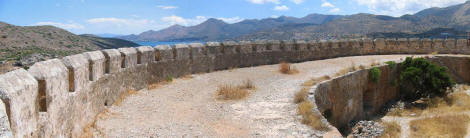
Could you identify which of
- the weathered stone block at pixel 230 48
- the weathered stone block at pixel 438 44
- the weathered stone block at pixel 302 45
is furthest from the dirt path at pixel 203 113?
the weathered stone block at pixel 438 44

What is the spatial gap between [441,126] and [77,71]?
1069 cm

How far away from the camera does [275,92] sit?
8.02m

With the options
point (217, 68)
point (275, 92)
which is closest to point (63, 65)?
point (275, 92)

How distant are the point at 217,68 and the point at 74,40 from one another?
1010 inches

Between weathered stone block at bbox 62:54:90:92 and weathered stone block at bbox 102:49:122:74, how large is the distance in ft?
3.81

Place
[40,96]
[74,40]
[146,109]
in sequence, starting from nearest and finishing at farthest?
[40,96], [146,109], [74,40]

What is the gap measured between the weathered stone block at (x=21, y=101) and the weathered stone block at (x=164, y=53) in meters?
5.96

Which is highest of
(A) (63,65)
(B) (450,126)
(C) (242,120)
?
(A) (63,65)

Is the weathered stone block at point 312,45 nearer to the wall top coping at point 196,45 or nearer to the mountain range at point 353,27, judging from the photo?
the wall top coping at point 196,45

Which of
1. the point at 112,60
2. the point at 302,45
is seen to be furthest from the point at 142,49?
the point at 302,45

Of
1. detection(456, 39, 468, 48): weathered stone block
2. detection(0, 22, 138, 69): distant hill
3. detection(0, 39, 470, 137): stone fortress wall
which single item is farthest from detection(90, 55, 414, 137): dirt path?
detection(0, 22, 138, 69): distant hill

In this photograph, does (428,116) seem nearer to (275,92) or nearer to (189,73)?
(275,92)

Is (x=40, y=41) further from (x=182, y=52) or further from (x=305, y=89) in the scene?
(x=305, y=89)

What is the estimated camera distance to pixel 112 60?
263 inches
